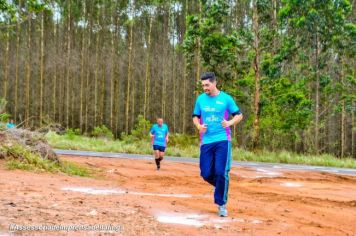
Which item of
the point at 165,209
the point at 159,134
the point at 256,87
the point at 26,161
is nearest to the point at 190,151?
the point at 256,87

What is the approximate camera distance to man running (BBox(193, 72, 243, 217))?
7.32 metres

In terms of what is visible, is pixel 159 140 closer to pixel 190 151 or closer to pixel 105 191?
pixel 105 191

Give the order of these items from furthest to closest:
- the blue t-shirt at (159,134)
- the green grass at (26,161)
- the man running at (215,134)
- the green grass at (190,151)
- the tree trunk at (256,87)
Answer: the tree trunk at (256,87)
the green grass at (190,151)
the blue t-shirt at (159,134)
the green grass at (26,161)
the man running at (215,134)

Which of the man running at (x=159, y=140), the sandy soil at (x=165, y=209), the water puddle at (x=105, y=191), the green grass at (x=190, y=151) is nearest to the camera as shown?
the sandy soil at (x=165, y=209)

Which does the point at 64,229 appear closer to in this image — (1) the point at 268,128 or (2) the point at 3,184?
(2) the point at 3,184

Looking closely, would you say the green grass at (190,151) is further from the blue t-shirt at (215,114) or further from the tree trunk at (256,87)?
the blue t-shirt at (215,114)

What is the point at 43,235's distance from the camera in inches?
196

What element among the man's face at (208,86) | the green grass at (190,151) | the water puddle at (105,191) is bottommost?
the green grass at (190,151)

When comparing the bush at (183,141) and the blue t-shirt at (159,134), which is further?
the bush at (183,141)

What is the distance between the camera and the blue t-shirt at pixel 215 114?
739cm

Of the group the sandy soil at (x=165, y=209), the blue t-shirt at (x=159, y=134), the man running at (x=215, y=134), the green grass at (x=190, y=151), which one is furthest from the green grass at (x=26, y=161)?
the green grass at (x=190, y=151)

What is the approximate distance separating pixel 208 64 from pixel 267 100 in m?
3.57

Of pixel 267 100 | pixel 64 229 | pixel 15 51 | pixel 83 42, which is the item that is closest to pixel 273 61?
pixel 267 100

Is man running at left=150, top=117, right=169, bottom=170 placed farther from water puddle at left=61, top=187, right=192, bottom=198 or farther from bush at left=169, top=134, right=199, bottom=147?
bush at left=169, top=134, right=199, bottom=147
